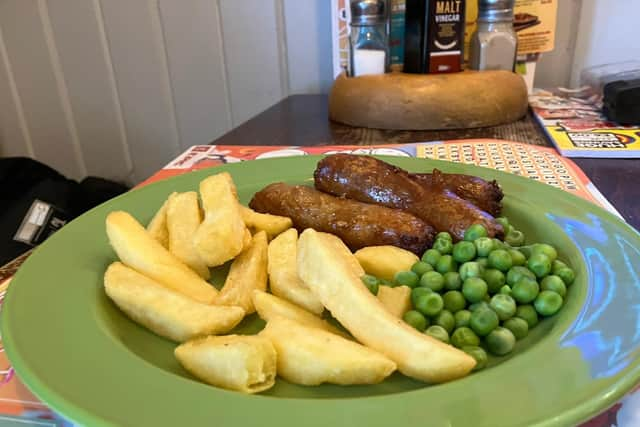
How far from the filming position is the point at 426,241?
1.04 meters

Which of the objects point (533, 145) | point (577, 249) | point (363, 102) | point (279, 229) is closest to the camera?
point (577, 249)

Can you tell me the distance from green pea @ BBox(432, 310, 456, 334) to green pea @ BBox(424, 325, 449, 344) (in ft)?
0.05

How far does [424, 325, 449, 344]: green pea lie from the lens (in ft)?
2.62

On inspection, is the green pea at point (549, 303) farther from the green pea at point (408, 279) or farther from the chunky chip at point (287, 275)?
the chunky chip at point (287, 275)

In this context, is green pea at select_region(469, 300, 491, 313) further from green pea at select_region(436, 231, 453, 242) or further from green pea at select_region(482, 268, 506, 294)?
green pea at select_region(436, 231, 453, 242)

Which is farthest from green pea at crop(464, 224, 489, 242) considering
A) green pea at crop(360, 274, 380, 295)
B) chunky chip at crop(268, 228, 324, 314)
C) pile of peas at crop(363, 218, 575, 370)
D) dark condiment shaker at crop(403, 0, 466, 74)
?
dark condiment shaker at crop(403, 0, 466, 74)

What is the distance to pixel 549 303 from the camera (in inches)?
33.4

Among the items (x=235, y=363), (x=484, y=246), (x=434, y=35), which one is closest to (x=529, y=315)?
(x=484, y=246)

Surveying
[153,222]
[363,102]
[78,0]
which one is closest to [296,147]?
[363,102]

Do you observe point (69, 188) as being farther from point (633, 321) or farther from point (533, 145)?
point (633, 321)

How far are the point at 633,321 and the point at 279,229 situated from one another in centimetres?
62

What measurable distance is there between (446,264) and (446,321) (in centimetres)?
13

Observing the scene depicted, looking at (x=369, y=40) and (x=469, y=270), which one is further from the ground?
(x=369, y=40)

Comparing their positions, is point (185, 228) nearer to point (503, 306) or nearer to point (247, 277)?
point (247, 277)
